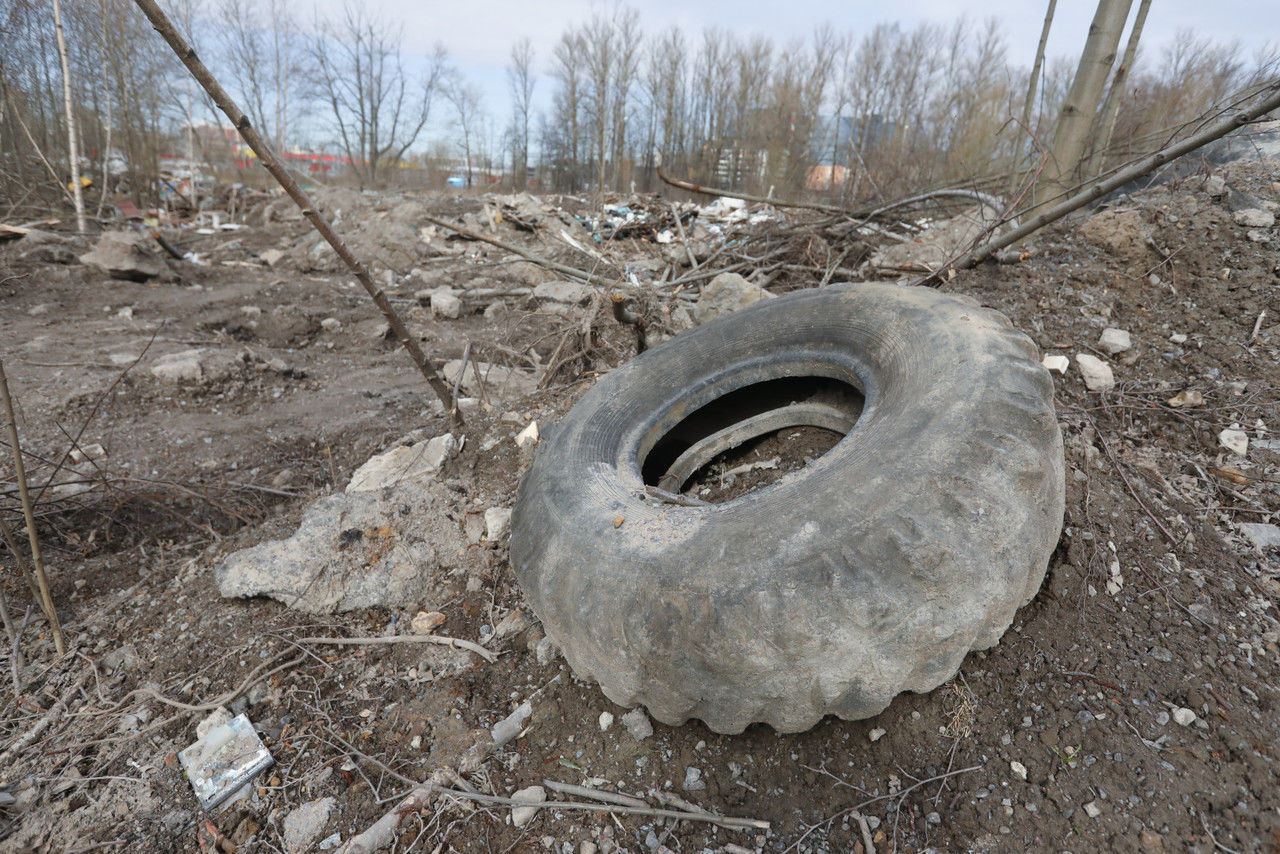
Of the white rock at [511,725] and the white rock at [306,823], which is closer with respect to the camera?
the white rock at [306,823]

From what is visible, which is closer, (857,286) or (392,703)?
(392,703)

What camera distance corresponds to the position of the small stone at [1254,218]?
3033 millimetres

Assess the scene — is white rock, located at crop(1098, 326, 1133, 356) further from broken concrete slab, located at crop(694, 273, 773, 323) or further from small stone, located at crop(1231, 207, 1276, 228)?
broken concrete slab, located at crop(694, 273, 773, 323)

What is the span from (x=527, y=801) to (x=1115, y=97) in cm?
659

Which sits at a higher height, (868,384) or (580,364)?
(868,384)

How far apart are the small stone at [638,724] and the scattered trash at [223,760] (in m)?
1.05

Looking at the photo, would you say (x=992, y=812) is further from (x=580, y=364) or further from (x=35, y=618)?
(x=35, y=618)

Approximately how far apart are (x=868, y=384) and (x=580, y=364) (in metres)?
1.94

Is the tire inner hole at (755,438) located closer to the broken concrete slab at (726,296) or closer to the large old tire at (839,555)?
the large old tire at (839,555)

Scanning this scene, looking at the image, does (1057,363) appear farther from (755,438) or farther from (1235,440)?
(755,438)

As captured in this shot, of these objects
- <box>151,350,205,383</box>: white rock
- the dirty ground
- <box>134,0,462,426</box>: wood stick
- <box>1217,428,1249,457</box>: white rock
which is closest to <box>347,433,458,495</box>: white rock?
the dirty ground

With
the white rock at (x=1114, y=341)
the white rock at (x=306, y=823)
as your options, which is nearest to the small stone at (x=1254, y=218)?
the white rock at (x=1114, y=341)

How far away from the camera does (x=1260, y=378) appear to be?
2.44m

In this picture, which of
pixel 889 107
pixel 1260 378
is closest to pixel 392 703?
pixel 1260 378
